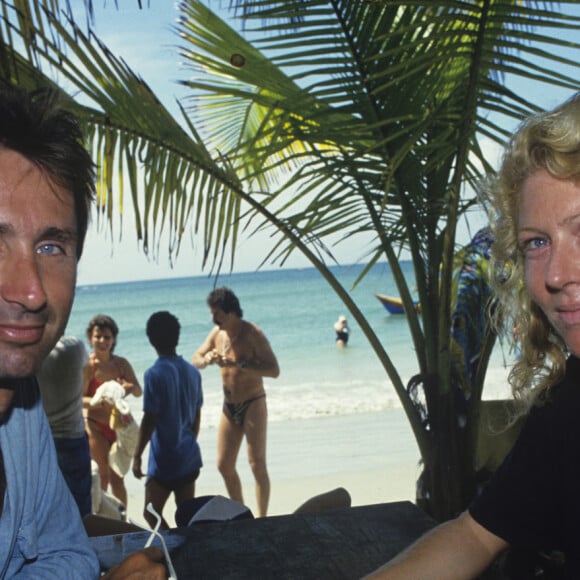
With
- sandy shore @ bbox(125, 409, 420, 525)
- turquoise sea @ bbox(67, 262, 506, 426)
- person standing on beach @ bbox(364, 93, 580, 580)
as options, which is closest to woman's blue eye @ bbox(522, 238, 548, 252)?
person standing on beach @ bbox(364, 93, 580, 580)

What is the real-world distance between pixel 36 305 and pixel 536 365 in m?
1.00

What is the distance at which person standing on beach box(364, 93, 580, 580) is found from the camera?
127 cm

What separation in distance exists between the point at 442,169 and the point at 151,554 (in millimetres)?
2089

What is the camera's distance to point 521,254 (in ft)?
5.01

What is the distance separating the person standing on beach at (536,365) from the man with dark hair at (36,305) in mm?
593

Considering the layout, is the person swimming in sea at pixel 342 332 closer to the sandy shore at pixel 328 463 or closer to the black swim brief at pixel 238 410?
the sandy shore at pixel 328 463

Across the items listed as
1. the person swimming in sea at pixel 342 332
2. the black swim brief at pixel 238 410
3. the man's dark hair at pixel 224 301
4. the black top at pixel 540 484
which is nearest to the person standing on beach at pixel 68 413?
the man's dark hair at pixel 224 301

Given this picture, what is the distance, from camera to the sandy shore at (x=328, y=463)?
746 centimetres

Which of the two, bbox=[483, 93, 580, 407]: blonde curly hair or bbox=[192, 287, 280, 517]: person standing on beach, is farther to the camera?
bbox=[192, 287, 280, 517]: person standing on beach

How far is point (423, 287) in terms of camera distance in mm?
3100

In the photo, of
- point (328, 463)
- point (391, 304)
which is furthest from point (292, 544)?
point (391, 304)

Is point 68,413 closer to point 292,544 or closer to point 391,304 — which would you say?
point 292,544

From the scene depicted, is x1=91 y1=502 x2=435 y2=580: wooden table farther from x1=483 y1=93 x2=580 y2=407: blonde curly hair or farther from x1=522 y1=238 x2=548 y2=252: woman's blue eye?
x1=522 y1=238 x2=548 y2=252: woman's blue eye

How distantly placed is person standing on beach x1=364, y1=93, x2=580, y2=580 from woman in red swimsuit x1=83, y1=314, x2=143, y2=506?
13.5 feet
